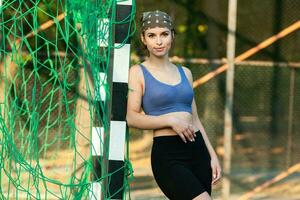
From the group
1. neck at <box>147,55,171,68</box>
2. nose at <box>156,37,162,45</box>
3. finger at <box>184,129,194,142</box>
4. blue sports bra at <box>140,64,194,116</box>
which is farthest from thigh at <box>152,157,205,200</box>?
nose at <box>156,37,162,45</box>

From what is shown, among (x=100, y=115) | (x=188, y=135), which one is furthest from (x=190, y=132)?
(x=100, y=115)

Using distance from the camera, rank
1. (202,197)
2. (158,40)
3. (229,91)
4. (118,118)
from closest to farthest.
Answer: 1. (202,197)
2. (158,40)
3. (118,118)
4. (229,91)

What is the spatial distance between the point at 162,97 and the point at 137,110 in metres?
0.16

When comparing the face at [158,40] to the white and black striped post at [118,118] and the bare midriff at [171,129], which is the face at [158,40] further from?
the bare midriff at [171,129]

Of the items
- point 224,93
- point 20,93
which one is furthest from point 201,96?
point 20,93

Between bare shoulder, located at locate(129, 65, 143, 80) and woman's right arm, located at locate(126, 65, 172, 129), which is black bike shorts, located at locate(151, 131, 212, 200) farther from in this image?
bare shoulder, located at locate(129, 65, 143, 80)

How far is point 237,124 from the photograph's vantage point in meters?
7.91

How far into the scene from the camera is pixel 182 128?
4.00 meters

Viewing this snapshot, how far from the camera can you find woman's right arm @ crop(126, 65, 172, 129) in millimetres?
4016

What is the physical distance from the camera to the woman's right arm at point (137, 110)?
4016 mm

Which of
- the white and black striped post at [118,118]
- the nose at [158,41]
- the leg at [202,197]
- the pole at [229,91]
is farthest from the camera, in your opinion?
the pole at [229,91]

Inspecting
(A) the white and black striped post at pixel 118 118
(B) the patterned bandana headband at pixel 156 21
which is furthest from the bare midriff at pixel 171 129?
(B) the patterned bandana headband at pixel 156 21

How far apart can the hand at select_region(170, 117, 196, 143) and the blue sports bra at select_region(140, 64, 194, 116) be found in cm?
9

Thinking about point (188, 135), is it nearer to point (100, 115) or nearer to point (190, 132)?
point (190, 132)
